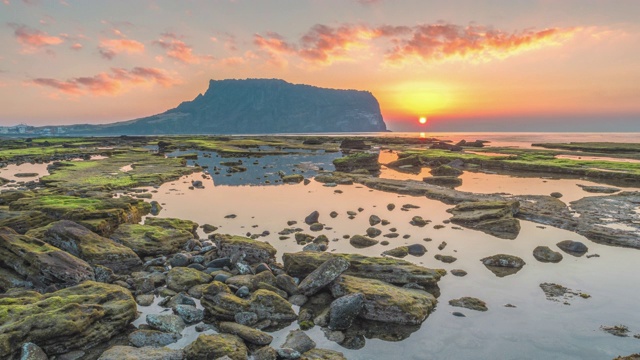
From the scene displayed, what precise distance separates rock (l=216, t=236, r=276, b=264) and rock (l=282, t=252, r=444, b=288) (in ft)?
5.85

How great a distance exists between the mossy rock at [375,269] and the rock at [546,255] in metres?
6.79

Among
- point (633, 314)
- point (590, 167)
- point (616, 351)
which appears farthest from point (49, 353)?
point (590, 167)

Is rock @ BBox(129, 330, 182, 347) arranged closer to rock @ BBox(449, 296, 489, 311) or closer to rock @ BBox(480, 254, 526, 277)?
rock @ BBox(449, 296, 489, 311)

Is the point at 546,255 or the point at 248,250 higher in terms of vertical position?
the point at 248,250

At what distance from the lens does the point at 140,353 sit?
10.6 m

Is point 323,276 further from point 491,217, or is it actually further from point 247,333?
point 491,217

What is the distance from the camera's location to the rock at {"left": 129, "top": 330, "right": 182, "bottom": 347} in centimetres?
1171

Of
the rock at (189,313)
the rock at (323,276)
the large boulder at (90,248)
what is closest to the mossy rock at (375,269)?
the rock at (323,276)

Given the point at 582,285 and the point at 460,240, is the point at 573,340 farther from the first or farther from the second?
the point at 460,240

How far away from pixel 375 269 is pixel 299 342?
6.06 m

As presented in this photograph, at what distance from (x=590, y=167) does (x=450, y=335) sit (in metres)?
67.4

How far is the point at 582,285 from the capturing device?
16547 millimetres

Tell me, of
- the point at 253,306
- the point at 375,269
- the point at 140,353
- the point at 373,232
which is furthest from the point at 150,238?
the point at 373,232

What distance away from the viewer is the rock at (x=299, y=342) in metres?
11.7
